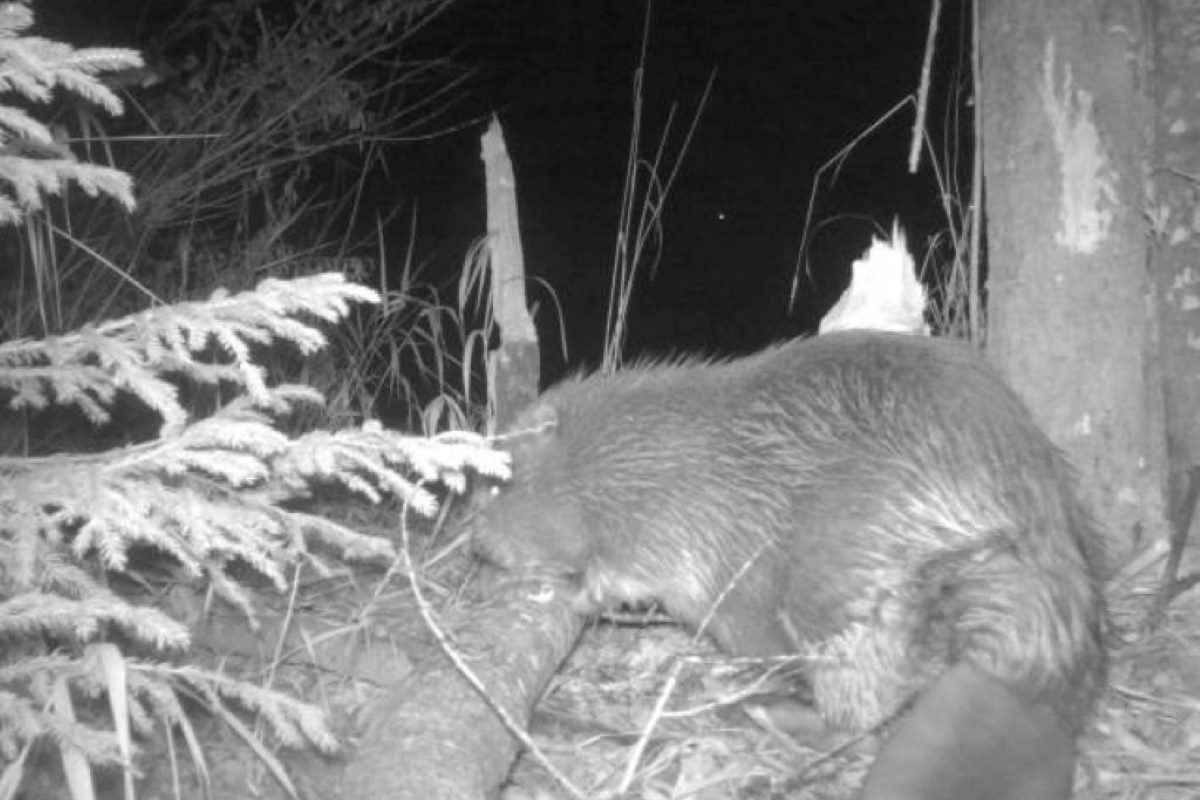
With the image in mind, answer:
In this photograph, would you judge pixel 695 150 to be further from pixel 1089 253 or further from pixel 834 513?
pixel 834 513

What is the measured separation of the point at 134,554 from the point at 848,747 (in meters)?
1.88

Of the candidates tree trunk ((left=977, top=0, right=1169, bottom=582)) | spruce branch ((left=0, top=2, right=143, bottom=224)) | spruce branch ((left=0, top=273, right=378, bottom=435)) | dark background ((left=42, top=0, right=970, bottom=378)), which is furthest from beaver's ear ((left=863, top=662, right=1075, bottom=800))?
dark background ((left=42, top=0, right=970, bottom=378))

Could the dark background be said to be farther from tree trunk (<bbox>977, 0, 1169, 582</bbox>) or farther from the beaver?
the beaver

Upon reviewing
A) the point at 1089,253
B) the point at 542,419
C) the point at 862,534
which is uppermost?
the point at 1089,253

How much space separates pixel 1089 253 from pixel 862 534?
1.02 metres

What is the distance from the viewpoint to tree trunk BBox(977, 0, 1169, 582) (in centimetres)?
339

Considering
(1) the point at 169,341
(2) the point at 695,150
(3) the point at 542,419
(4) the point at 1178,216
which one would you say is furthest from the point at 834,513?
(2) the point at 695,150

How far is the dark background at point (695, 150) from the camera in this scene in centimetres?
1066

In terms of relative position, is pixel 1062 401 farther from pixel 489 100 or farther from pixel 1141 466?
pixel 489 100

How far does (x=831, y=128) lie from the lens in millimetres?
13656

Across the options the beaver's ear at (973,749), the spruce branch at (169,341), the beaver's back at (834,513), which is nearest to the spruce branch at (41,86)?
the spruce branch at (169,341)

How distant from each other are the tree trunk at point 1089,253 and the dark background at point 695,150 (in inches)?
240

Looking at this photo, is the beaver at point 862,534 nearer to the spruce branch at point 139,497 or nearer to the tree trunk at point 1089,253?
the tree trunk at point 1089,253

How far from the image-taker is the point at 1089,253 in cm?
339
